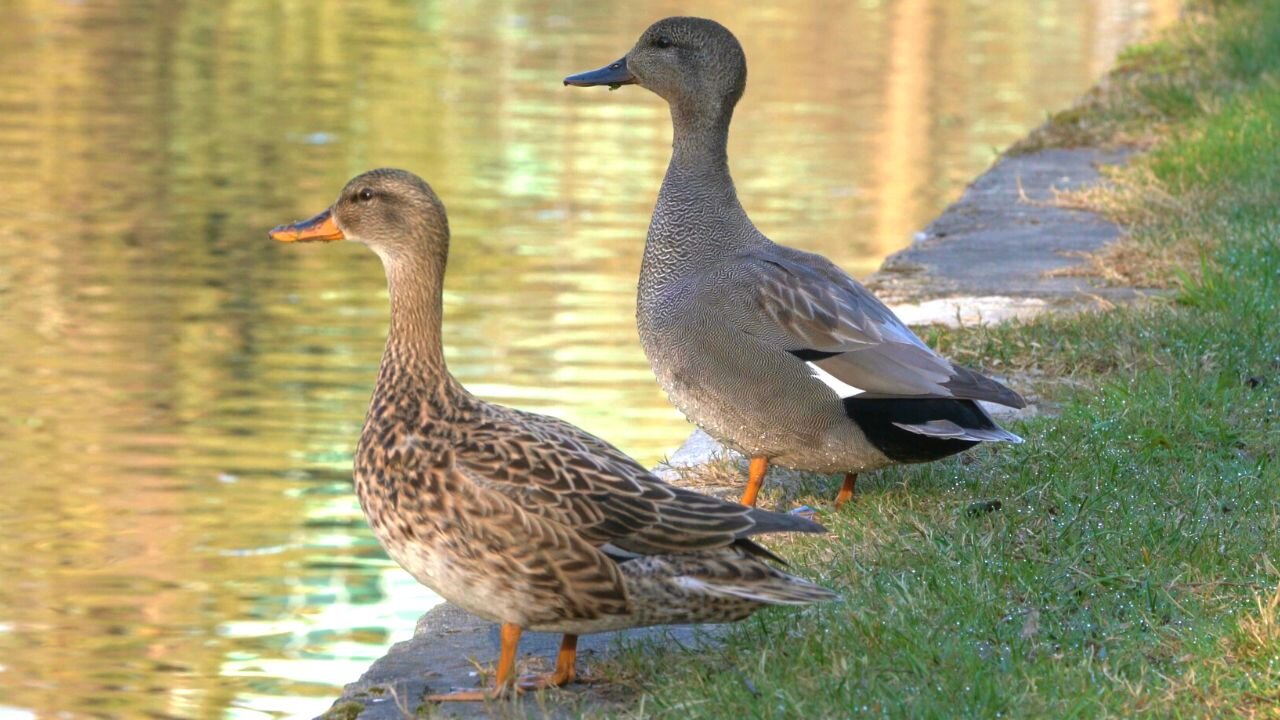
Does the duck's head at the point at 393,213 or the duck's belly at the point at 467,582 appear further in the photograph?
the duck's head at the point at 393,213

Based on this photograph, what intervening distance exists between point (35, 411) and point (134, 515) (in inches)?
47.1

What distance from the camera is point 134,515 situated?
6418 mm

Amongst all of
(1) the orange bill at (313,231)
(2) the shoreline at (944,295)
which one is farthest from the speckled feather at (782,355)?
(1) the orange bill at (313,231)

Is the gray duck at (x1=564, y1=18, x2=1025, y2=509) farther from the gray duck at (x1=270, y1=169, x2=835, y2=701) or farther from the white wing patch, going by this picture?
the gray duck at (x1=270, y1=169, x2=835, y2=701)

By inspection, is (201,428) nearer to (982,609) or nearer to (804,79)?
(982,609)

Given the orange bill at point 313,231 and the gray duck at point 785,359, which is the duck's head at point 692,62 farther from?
the orange bill at point 313,231

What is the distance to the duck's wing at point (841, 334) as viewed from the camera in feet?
14.5

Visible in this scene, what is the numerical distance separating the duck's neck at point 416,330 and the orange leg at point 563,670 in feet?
1.93

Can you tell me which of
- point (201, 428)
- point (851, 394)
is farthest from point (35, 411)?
point (851, 394)

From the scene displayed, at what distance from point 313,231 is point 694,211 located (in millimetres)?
1347

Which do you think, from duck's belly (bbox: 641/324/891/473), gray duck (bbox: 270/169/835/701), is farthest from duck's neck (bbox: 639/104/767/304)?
gray duck (bbox: 270/169/835/701)

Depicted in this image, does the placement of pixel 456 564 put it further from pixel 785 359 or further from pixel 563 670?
pixel 785 359

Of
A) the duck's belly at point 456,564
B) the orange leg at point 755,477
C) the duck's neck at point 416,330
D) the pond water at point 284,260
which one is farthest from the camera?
the pond water at point 284,260

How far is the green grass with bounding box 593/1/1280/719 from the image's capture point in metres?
3.50
